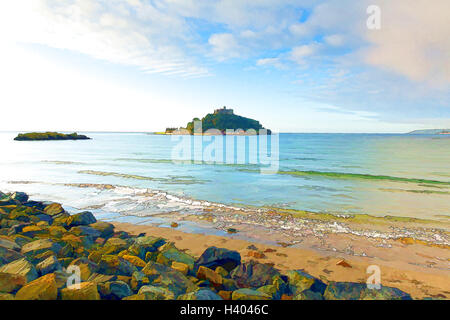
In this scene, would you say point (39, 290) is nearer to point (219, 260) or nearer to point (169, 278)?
point (169, 278)

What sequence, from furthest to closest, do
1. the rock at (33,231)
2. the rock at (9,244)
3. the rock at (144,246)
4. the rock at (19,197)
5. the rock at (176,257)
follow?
the rock at (19,197), the rock at (33,231), the rock at (144,246), the rock at (176,257), the rock at (9,244)

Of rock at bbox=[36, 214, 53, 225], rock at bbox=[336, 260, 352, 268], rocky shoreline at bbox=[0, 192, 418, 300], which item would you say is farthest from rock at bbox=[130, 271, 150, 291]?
rock at bbox=[36, 214, 53, 225]

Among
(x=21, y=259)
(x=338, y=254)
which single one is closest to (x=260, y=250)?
(x=338, y=254)

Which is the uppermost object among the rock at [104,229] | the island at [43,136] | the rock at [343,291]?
the island at [43,136]

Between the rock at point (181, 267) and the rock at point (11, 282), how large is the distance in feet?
8.85

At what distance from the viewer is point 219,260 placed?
5.95m

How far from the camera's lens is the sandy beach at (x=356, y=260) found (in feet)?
19.9

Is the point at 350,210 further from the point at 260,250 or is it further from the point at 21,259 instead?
the point at 21,259

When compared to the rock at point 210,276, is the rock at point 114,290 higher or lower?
higher

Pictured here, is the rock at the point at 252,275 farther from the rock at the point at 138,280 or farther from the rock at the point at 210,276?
the rock at the point at 138,280

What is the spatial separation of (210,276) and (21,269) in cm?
351

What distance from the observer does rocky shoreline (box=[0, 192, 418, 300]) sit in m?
4.18

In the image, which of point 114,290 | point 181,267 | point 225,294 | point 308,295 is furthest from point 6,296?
point 308,295

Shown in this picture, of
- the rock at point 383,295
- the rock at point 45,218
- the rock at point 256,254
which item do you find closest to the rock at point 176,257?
the rock at point 256,254
